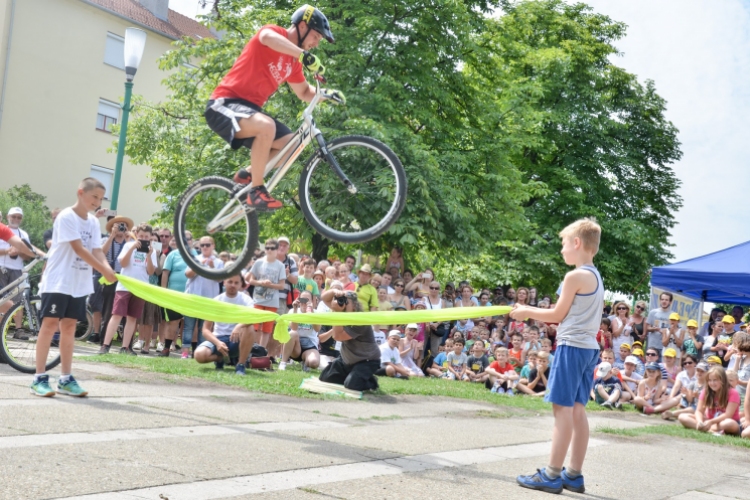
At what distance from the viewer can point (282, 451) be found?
22.4 ft

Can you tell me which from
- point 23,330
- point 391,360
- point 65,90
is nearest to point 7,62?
point 65,90

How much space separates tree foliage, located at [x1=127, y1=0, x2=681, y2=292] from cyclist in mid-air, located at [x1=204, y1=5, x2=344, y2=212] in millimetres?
2215

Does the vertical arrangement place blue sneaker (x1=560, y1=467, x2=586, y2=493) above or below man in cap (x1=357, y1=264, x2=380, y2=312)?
below

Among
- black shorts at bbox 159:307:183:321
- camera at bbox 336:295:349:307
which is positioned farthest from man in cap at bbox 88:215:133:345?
camera at bbox 336:295:349:307

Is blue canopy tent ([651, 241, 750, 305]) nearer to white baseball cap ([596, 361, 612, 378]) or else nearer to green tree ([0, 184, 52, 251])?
white baseball cap ([596, 361, 612, 378])

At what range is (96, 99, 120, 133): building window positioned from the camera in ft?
108

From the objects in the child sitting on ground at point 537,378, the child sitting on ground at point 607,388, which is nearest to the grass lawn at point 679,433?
the child sitting on ground at point 607,388

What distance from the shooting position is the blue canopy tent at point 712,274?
15367mm

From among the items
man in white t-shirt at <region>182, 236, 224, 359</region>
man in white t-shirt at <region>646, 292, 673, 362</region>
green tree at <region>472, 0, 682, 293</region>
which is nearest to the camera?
man in white t-shirt at <region>182, 236, 224, 359</region>

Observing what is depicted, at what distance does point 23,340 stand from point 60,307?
243 centimetres

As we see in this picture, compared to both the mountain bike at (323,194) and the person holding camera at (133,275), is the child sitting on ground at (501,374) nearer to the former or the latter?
the person holding camera at (133,275)

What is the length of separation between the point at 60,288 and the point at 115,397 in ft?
4.57

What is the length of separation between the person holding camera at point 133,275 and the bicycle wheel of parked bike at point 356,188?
210 inches

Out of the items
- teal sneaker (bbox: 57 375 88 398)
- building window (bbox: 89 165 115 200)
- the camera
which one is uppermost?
building window (bbox: 89 165 115 200)
